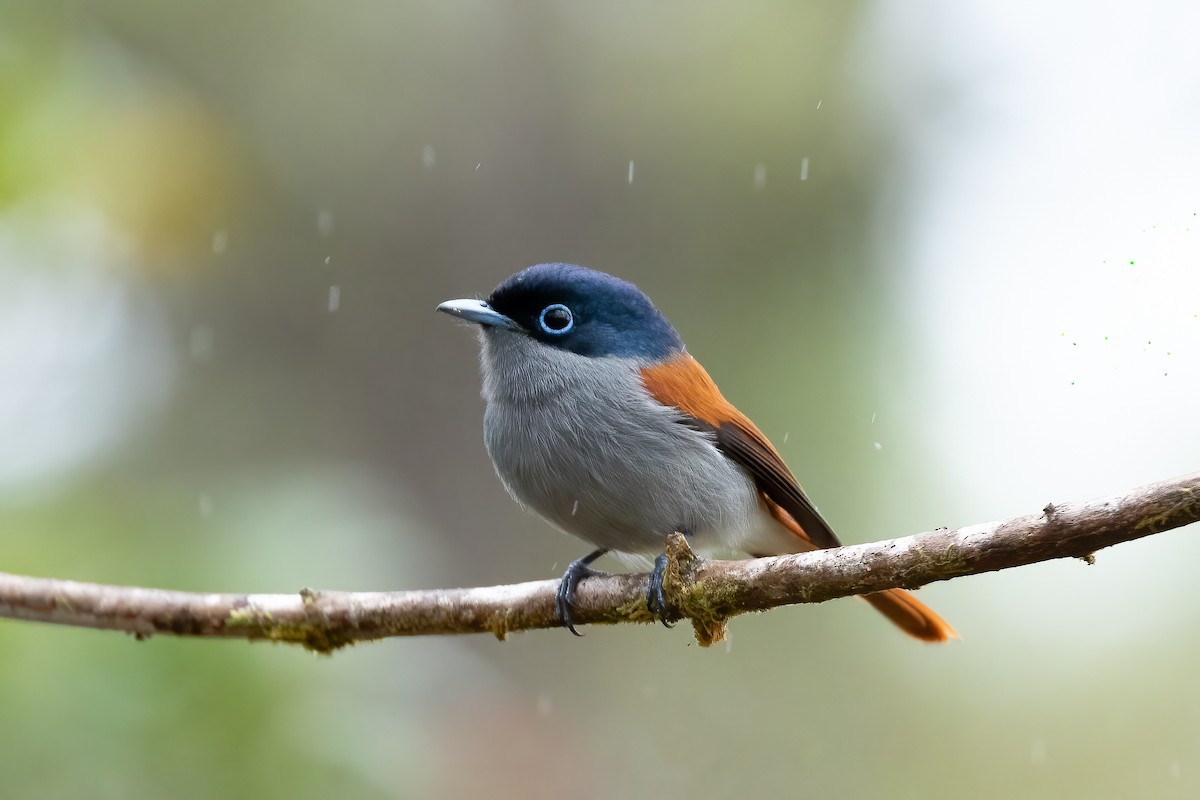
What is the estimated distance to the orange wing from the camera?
3691 millimetres

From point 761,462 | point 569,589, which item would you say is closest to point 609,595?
point 569,589

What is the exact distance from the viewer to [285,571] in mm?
2975

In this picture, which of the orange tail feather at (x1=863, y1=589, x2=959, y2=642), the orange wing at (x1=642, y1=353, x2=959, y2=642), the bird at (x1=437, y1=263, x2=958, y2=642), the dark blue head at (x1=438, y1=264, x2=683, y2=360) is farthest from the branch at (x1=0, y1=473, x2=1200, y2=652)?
the orange tail feather at (x1=863, y1=589, x2=959, y2=642)

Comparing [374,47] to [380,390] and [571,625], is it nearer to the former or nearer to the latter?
[380,390]

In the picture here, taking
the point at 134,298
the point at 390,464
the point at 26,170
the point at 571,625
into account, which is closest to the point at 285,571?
the point at 571,625

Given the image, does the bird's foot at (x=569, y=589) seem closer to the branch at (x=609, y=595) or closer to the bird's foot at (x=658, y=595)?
the branch at (x=609, y=595)

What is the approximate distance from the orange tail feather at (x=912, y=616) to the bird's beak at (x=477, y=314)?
162cm

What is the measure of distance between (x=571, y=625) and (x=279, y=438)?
381 centimetres

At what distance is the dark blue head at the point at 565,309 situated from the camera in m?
3.71

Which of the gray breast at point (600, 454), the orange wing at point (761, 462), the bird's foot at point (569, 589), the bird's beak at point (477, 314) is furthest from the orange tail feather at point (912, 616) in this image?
the bird's beak at point (477, 314)

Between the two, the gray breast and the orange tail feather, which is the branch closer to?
the gray breast

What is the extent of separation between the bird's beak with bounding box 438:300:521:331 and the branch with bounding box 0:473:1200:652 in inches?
36.7

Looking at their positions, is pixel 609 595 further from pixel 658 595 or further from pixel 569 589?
pixel 658 595

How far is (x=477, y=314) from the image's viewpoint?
3.67m
